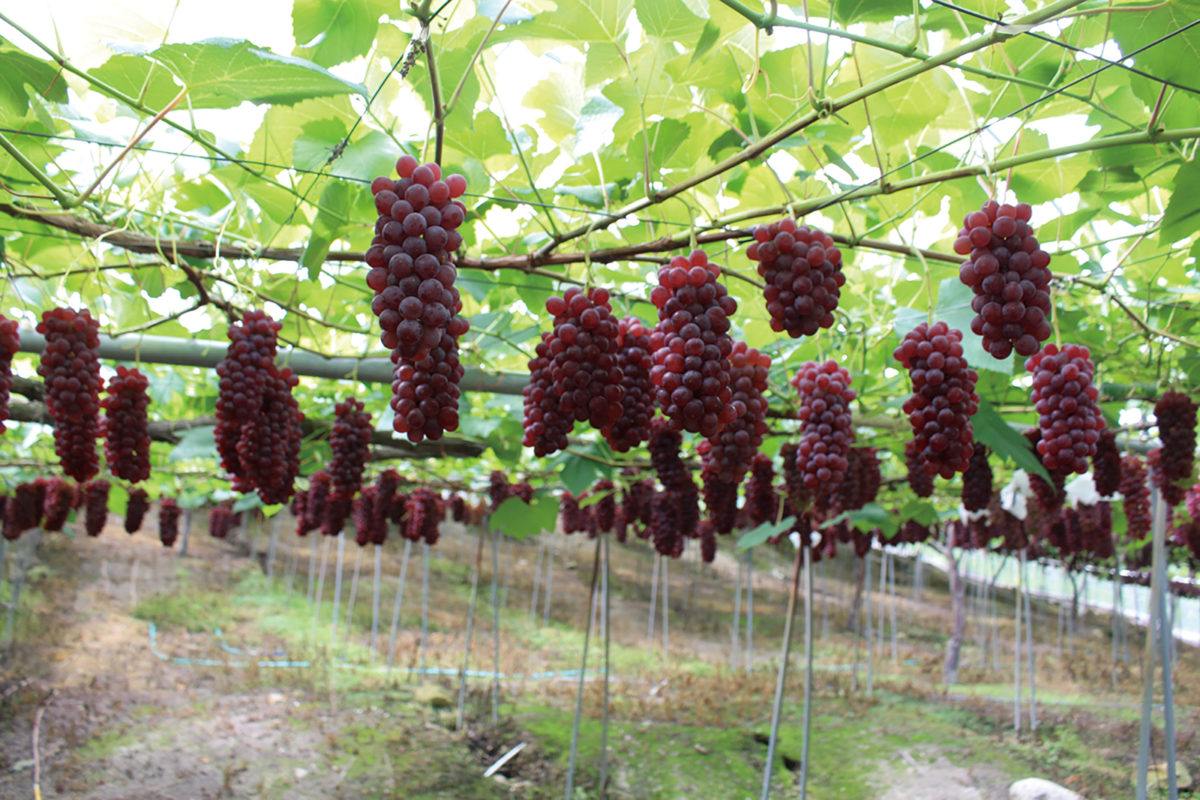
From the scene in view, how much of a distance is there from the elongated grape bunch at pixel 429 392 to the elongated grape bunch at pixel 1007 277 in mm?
705

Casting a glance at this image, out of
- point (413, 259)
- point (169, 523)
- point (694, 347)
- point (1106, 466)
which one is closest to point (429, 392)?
point (413, 259)

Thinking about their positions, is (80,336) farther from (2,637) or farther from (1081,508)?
(2,637)

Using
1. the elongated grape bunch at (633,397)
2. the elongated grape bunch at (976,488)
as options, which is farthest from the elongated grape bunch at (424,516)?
the elongated grape bunch at (633,397)

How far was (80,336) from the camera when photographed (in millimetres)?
1679

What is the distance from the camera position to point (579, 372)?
119 cm

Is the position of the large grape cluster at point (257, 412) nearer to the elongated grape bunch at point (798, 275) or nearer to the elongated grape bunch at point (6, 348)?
the elongated grape bunch at point (6, 348)

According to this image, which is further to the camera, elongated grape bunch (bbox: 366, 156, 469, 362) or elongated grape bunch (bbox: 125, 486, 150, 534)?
elongated grape bunch (bbox: 125, 486, 150, 534)

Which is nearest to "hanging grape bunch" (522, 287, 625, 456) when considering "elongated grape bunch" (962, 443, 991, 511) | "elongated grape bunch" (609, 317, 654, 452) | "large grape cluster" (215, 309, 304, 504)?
"elongated grape bunch" (609, 317, 654, 452)

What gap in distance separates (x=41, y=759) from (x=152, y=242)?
255 inches

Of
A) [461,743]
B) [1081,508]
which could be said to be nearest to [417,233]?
[1081,508]

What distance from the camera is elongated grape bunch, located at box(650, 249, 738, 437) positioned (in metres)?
1.09

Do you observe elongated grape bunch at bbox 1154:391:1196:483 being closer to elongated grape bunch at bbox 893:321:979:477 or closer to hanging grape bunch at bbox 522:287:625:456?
elongated grape bunch at bbox 893:321:979:477

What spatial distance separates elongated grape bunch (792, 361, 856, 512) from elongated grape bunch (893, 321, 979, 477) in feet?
1.03

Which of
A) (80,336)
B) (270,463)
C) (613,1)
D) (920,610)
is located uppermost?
(613,1)
